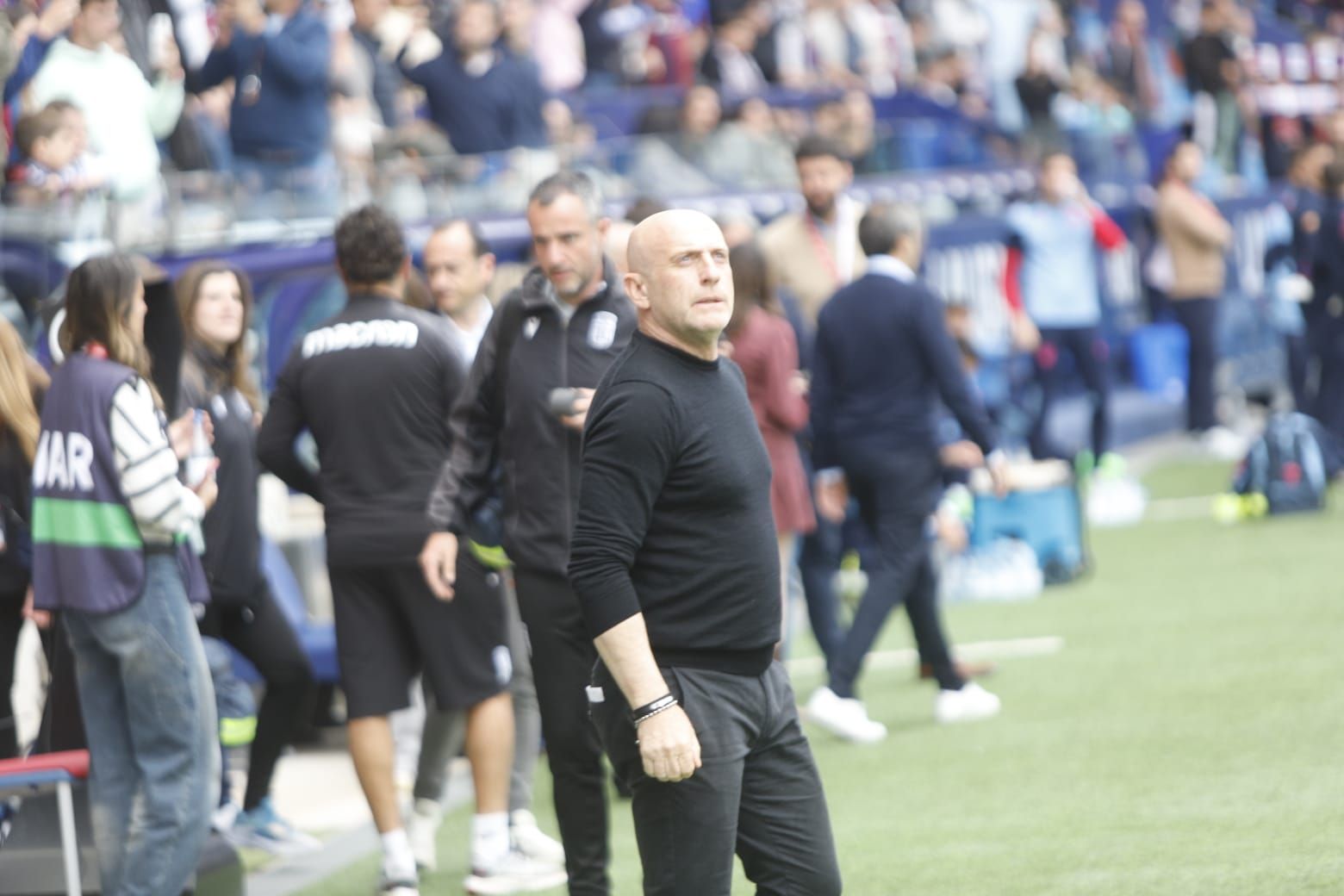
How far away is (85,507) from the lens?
6105 millimetres

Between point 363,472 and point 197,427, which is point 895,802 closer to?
point 363,472

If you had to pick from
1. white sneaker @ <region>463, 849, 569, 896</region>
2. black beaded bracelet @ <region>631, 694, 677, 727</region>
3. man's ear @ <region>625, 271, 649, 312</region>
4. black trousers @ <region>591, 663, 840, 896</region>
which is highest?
man's ear @ <region>625, 271, 649, 312</region>

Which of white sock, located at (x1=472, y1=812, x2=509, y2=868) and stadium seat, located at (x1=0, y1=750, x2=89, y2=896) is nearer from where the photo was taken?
stadium seat, located at (x1=0, y1=750, x2=89, y2=896)

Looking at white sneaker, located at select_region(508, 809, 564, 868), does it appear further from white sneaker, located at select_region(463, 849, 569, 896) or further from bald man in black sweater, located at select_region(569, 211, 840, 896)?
bald man in black sweater, located at select_region(569, 211, 840, 896)

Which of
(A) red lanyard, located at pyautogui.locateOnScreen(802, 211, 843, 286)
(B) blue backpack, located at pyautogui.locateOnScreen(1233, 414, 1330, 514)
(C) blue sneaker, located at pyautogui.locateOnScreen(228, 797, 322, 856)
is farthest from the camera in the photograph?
(B) blue backpack, located at pyautogui.locateOnScreen(1233, 414, 1330, 514)

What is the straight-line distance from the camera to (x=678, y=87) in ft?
68.1

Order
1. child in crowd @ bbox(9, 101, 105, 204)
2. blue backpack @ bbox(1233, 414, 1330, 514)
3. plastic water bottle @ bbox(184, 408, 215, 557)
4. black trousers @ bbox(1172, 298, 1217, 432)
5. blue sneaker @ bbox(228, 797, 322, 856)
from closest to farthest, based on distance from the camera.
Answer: plastic water bottle @ bbox(184, 408, 215, 557)
blue sneaker @ bbox(228, 797, 322, 856)
child in crowd @ bbox(9, 101, 105, 204)
blue backpack @ bbox(1233, 414, 1330, 514)
black trousers @ bbox(1172, 298, 1217, 432)

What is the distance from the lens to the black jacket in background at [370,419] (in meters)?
6.92

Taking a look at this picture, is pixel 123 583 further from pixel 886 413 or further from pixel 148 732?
pixel 886 413

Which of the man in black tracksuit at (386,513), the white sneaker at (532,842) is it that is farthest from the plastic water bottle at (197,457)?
the white sneaker at (532,842)

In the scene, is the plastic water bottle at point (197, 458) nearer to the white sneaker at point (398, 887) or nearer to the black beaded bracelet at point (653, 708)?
the white sneaker at point (398, 887)

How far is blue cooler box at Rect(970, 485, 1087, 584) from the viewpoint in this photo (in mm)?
12578

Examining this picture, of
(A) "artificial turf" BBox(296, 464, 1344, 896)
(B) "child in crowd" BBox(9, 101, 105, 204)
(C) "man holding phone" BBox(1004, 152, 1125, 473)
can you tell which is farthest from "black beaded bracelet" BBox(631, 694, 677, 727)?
(C) "man holding phone" BBox(1004, 152, 1125, 473)

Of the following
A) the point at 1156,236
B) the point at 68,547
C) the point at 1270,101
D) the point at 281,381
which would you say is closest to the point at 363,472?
the point at 281,381
